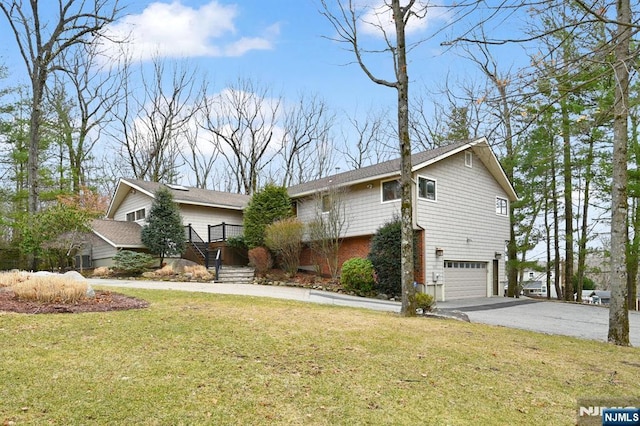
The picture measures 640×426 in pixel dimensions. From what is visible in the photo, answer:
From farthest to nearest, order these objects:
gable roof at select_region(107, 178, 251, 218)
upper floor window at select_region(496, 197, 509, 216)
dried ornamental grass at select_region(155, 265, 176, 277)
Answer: gable roof at select_region(107, 178, 251, 218)
upper floor window at select_region(496, 197, 509, 216)
dried ornamental grass at select_region(155, 265, 176, 277)

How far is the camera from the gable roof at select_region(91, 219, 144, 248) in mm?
20922

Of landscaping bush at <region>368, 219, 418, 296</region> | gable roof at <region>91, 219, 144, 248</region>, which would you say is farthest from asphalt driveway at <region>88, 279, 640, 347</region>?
gable roof at <region>91, 219, 144, 248</region>

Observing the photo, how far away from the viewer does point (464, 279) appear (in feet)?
63.8

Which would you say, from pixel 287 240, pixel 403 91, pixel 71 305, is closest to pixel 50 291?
pixel 71 305

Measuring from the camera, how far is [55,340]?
5539 millimetres

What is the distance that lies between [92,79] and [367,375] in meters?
33.3

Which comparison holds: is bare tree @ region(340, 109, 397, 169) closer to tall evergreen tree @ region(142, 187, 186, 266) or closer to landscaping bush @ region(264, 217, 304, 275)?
landscaping bush @ region(264, 217, 304, 275)

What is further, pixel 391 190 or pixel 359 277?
pixel 391 190

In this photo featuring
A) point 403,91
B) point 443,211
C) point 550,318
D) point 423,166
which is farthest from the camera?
point 443,211

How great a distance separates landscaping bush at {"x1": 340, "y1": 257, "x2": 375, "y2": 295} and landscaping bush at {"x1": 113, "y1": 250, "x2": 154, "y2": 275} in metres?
8.94

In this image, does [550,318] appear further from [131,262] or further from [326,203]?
[131,262]

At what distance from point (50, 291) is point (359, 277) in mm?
10467

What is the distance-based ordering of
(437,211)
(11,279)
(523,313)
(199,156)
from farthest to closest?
(199,156), (437,211), (523,313), (11,279)

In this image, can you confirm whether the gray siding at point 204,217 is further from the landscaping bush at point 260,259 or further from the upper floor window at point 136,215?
Answer: the landscaping bush at point 260,259
